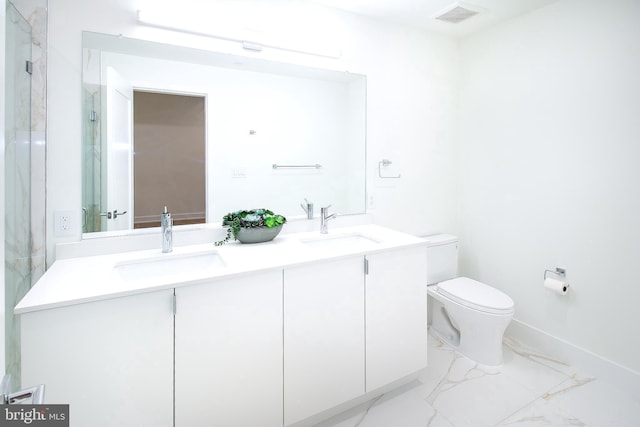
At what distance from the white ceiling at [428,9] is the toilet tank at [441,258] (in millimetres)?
1590

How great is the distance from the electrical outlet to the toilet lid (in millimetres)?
2217

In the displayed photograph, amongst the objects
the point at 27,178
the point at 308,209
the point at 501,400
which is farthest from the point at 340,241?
the point at 27,178

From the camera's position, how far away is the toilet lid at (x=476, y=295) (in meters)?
2.07

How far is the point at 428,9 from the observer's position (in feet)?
7.32

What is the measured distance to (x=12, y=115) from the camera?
4.14ft

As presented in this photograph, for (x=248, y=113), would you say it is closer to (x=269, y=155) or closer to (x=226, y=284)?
(x=269, y=155)

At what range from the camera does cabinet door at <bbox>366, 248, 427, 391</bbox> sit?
1.75 meters

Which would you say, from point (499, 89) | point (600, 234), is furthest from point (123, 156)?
→ point (600, 234)

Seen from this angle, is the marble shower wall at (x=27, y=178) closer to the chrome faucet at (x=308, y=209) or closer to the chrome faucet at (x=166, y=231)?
the chrome faucet at (x=166, y=231)

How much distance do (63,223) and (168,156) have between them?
558mm

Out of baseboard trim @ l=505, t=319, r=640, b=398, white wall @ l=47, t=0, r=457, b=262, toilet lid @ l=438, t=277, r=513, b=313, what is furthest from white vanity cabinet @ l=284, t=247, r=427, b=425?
baseboard trim @ l=505, t=319, r=640, b=398

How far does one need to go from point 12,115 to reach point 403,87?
2.24m

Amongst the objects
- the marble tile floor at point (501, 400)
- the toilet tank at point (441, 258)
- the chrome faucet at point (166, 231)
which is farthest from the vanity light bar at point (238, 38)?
the marble tile floor at point (501, 400)

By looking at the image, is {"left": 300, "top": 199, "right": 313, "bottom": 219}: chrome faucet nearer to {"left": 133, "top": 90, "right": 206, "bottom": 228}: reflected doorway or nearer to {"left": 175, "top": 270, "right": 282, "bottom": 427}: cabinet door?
{"left": 133, "top": 90, "right": 206, "bottom": 228}: reflected doorway
